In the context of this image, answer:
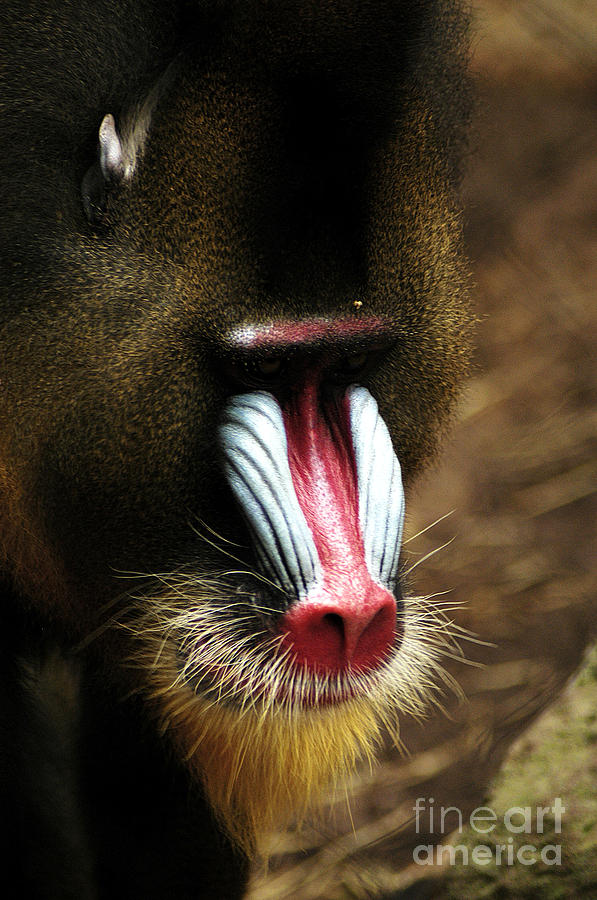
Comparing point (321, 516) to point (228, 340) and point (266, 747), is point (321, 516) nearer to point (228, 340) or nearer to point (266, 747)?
point (228, 340)

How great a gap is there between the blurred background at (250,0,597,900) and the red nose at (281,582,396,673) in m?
0.84

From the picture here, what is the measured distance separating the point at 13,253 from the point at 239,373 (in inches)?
18.4

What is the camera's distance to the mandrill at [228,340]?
2191 mm

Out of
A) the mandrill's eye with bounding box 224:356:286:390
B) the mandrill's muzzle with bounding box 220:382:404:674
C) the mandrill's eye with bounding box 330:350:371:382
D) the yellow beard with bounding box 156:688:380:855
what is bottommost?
the yellow beard with bounding box 156:688:380:855

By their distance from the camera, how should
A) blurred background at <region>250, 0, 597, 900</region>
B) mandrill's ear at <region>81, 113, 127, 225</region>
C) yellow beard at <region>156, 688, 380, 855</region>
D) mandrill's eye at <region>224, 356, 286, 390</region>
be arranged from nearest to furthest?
1. mandrill's ear at <region>81, 113, 127, 225</region>
2. mandrill's eye at <region>224, 356, 286, 390</region>
3. yellow beard at <region>156, 688, 380, 855</region>
4. blurred background at <region>250, 0, 597, 900</region>

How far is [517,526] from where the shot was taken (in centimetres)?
500

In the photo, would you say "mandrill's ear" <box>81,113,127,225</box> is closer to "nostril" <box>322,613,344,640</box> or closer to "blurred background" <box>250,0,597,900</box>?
"nostril" <box>322,613,344,640</box>

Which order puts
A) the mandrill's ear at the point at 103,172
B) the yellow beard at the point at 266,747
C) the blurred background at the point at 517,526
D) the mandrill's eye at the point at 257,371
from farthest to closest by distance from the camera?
the blurred background at the point at 517,526, the yellow beard at the point at 266,747, the mandrill's eye at the point at 257,371, the mandrill's ear at the point at 103,172

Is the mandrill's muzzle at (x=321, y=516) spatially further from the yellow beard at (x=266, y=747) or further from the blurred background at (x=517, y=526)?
the blurred background at (x=517, y=526)

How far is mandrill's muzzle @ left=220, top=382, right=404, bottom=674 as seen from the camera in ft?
7.09

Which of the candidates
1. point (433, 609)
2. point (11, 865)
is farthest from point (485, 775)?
point (11, 865)

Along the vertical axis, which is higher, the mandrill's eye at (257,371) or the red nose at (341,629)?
the mandrill's eye at (257,371)

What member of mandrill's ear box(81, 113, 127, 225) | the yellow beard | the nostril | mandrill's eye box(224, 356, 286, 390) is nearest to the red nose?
the nostril

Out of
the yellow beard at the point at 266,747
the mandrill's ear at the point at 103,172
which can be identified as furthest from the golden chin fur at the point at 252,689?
the mandrill's ear at the point at 103,172
